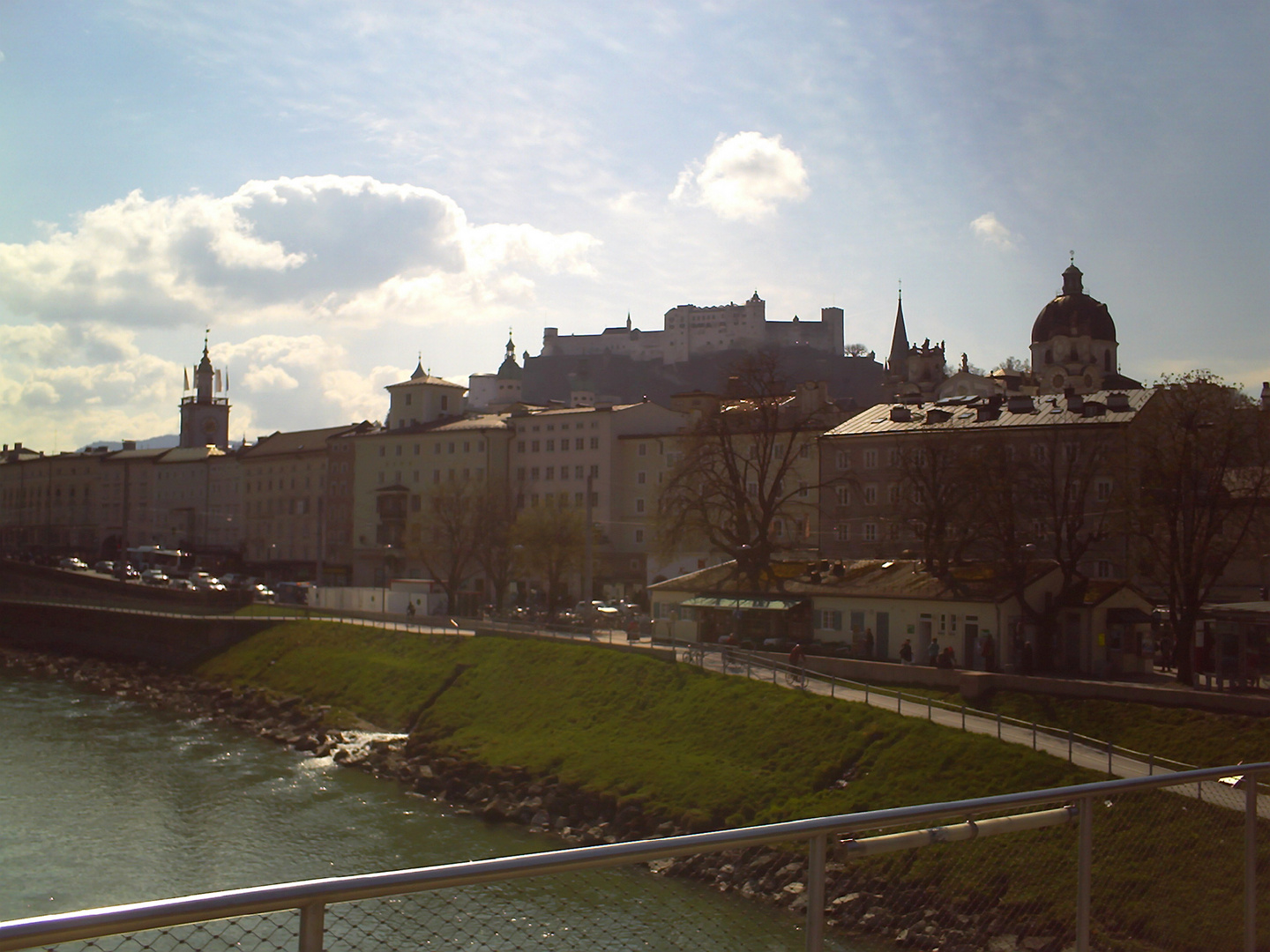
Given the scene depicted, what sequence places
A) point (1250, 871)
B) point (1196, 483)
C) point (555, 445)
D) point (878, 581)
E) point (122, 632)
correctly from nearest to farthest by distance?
1. point (1250, 871)
2. point (1196, 483)
3. point (878, 581)
4. point (122, 632)
5. point (555, 445)

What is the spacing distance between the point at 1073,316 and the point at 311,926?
299 feet

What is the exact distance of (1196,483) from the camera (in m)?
33.5

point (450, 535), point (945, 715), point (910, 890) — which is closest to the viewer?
point (910, 890)

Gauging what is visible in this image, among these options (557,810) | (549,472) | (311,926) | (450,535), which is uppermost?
(549,472)

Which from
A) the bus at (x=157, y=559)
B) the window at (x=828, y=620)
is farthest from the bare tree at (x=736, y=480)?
the bus at (x=157, y=559)

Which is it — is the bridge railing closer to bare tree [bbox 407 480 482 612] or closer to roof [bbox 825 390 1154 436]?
roof [bbox 825 390 1154 436]

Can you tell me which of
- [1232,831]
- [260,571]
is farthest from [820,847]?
[260,571]

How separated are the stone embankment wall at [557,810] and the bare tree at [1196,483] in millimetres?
16608

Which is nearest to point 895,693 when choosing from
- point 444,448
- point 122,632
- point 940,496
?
point 940,496

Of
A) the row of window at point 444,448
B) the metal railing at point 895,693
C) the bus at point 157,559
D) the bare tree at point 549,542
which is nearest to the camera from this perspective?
the metal railing at point 895,693

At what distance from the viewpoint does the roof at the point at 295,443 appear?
94688 millimetres

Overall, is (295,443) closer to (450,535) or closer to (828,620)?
(450,535)

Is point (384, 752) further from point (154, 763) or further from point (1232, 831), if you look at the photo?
point (1232, 831)

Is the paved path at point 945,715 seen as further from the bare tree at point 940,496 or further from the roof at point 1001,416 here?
the roof at point 1001,416
